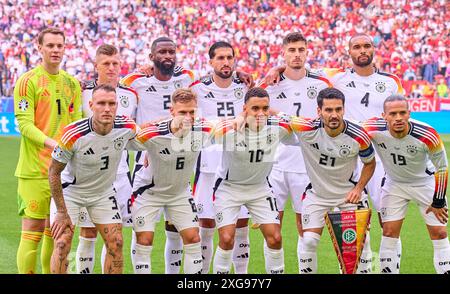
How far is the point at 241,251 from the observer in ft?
25.6

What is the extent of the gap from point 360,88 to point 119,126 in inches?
109

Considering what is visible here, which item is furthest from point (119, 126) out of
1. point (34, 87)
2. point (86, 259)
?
point (86, 259)

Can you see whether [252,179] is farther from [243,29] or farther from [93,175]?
[243,29]

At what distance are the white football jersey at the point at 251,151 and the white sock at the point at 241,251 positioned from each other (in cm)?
73

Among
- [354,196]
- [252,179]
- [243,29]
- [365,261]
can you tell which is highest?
[243,29]

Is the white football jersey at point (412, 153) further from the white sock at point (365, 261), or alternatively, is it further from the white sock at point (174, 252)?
the white sock at point (174, 252)


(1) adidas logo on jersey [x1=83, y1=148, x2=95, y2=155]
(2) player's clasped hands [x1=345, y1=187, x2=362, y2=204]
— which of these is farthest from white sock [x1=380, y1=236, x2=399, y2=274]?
(1) adidas logo on jersey [x1=83, y1=148, x2=95, y2=155]

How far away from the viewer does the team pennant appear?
22.6ft

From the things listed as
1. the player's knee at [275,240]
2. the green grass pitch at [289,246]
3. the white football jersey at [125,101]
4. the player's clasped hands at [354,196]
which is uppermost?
→ the white football jersey at [125,101]

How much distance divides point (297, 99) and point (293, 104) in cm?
7

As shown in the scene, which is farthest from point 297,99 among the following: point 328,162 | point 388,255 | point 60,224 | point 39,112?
point 60,224

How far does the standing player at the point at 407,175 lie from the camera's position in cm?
707

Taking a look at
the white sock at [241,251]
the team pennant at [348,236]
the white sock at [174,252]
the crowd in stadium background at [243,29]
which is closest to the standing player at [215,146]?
the white sock at [241,251]

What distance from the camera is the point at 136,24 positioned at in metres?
29.5
